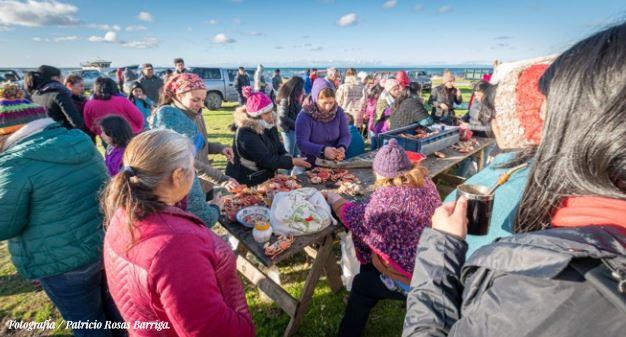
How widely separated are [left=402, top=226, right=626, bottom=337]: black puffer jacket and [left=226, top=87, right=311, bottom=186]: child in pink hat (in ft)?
9.00

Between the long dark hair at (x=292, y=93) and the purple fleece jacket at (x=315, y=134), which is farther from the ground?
the long dark hair at (x=292, y=93)

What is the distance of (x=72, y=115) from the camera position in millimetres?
4699

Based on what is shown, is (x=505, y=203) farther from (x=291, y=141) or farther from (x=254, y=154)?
(x=291, y=141)

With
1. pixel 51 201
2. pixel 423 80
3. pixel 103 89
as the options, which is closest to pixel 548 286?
pixel 51 201

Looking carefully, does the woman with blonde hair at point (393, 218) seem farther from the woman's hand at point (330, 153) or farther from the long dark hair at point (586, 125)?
the woman's hand at point (330, 153)

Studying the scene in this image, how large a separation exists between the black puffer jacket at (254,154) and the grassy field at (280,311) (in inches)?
44.2

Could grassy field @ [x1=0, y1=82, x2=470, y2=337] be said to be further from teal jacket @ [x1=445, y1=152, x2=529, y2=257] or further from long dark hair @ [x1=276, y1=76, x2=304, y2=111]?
long dark hair @ [x1=276, y1=76, x2=304, y2=111]

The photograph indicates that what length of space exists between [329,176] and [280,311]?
1.44 metres

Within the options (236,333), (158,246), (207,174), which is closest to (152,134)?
(158,246)

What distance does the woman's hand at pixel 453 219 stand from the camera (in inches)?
42.4

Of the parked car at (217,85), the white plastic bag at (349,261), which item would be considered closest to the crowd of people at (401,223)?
the white plastic bag at (349,261)

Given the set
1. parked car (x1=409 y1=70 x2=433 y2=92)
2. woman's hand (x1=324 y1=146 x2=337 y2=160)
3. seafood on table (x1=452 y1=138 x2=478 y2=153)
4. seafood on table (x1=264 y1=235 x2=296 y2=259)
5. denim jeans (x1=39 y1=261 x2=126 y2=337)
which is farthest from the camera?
parked car (x1=409 y1=70 x2=433 y2=92)

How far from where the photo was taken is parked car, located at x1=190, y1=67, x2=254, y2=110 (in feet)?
→ 48.9

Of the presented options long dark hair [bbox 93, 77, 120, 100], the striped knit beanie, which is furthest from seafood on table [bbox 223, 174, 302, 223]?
long dark hair [bbox 93, 77, 120, 100]
